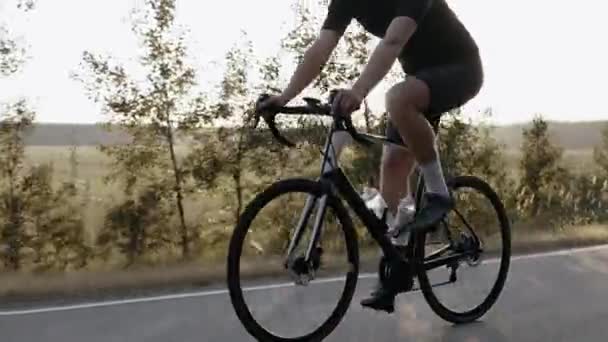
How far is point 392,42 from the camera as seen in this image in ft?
10.2

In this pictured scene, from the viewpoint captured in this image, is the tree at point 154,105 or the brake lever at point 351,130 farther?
the tree at point 154,105

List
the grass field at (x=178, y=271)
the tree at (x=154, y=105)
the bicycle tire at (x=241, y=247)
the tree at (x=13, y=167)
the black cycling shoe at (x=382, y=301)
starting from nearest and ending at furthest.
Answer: the bicycle tire at (x=241, y=247), the black cycling shoe at (x=382, y=301), the grass field at (x=178, y=271), the tree at (x=13, y=167), the tree at (x=154, y=105)

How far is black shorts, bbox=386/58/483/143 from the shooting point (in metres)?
3.34

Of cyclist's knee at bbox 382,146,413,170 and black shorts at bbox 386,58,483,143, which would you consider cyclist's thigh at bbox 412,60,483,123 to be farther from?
cyclist's knee at bbox 382,146,413,170

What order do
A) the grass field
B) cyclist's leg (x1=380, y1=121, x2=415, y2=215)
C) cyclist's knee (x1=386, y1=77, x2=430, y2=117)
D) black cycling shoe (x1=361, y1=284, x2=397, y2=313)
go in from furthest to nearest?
the grass field, cyclist's leg (x1=380, y1=121, x2=415, y2=215), black cycling shoe (x1=361, y1=284, x2=397, y2=313), cyclist's knee (x1=386, y1=77, x2=430, y2=117)

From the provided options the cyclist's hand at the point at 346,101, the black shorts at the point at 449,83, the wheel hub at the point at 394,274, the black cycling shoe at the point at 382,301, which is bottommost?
the black cycling shoe at the point at 382,301

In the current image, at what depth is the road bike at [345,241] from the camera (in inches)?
120

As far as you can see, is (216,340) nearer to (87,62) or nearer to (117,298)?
(117,298)

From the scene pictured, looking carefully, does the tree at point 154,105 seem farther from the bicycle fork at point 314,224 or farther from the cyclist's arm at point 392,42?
the cyclist's arm at point 392,42

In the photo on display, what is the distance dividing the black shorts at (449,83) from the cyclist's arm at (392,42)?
247 mm

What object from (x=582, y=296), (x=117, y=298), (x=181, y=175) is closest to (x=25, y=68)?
(x=181, y=175)

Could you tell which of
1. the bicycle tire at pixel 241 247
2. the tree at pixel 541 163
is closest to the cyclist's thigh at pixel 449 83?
the bicycle tire at pixel 241 247

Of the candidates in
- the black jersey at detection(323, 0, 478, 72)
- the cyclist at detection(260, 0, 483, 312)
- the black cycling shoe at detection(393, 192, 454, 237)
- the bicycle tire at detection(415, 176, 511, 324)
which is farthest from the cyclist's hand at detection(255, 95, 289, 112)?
the bicycle tire at detection(415, 176, 511, 324)

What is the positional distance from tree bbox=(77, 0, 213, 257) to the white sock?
16063 mm
